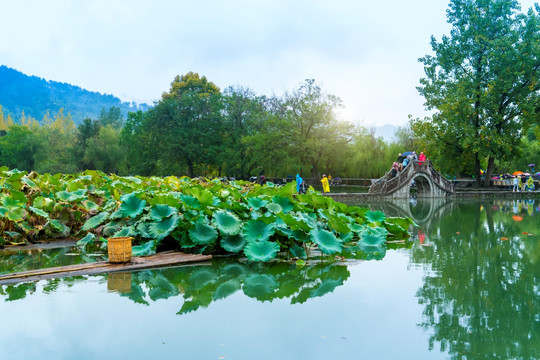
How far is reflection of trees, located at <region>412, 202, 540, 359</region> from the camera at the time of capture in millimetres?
2945

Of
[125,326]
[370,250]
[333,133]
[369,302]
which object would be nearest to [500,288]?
[369,302]

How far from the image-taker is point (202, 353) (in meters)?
2.77

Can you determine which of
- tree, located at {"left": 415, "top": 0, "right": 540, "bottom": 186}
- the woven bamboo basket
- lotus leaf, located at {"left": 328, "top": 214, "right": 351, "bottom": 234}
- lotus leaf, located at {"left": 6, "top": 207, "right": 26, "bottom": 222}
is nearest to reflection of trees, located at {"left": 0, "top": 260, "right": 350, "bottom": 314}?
the woven bamboo basket

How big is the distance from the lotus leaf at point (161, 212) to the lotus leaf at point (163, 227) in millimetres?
66

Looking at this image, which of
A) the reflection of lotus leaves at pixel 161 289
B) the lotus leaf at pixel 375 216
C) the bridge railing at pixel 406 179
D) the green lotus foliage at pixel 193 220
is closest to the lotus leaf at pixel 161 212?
the green lotus foliage at pixel 193 220

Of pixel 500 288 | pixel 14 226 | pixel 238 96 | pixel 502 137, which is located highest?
pixel 238 96

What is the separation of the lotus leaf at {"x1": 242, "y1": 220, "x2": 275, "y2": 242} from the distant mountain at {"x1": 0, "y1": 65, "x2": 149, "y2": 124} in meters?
127

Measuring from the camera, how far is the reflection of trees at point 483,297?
116 inches

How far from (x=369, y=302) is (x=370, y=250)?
2.45m

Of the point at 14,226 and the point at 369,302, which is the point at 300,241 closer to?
the point at 369,302

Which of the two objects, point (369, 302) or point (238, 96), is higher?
point (238, 96)

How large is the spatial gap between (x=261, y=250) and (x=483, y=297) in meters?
2.18

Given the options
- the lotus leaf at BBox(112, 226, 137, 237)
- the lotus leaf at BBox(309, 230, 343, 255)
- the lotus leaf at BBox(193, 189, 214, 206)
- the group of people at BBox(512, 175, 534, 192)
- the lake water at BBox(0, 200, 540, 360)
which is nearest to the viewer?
the lake water at BBox(0, 200, 540, 360)

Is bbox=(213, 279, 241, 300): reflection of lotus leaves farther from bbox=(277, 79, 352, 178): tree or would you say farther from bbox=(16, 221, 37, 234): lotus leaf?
bbox=(277, 79, 352, 178): tree
